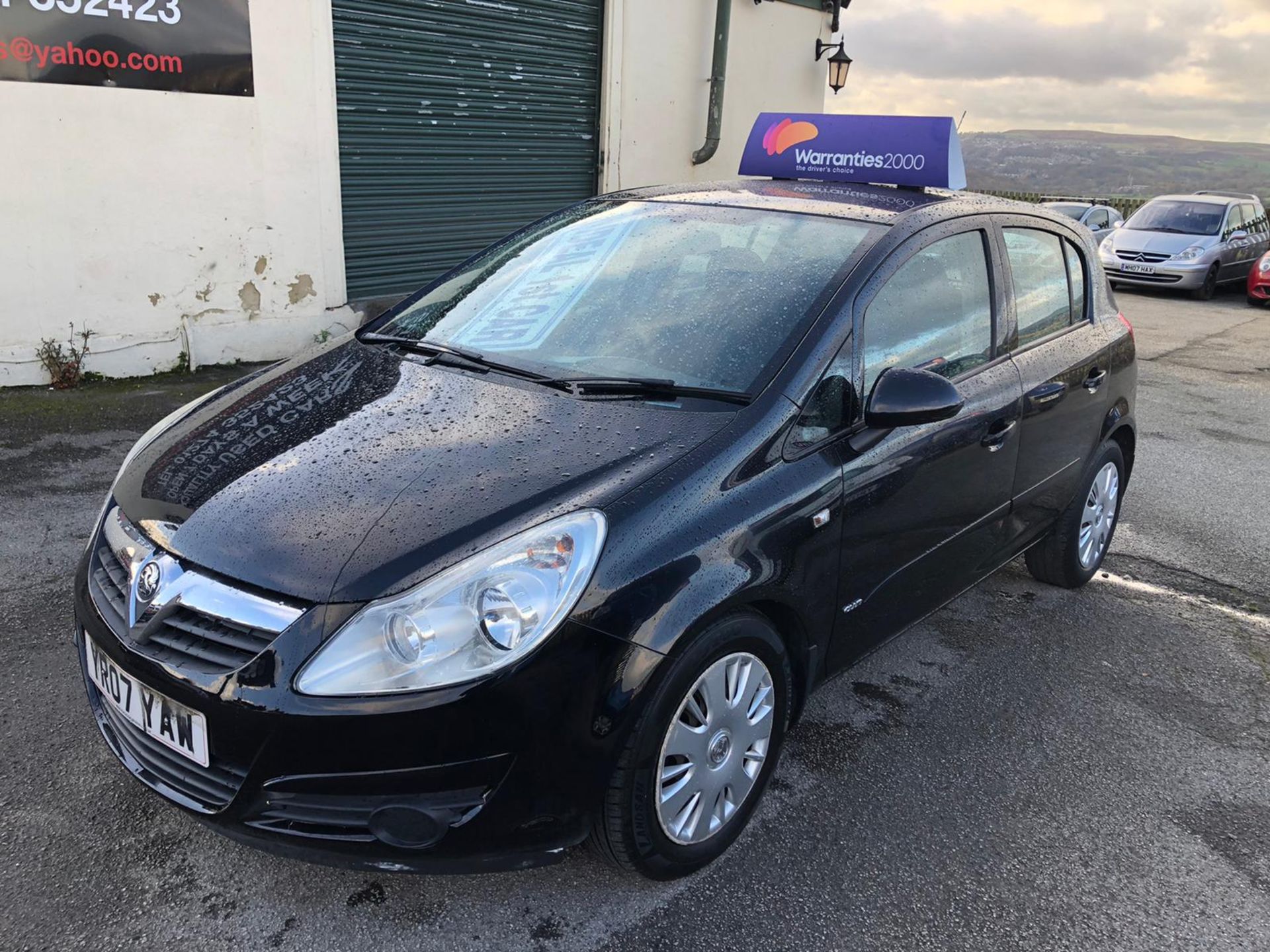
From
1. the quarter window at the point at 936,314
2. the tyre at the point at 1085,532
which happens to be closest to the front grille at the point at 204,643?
the quarter window at the point at 936,314

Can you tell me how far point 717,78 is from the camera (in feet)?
32.6

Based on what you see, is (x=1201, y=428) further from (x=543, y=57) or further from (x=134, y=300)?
(x=134, y=300)

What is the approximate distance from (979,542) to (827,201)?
1241 millimetres

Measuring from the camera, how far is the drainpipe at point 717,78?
9828 mm

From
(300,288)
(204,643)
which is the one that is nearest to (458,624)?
(204,643)

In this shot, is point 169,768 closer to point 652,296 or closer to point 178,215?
point 652,296

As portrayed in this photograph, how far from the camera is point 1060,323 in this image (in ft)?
12.5

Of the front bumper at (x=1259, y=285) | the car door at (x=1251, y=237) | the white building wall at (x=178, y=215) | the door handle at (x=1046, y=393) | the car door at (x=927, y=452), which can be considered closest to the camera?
the car door at (x=927, y=452)

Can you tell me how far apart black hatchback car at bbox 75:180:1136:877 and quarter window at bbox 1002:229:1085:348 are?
1.5 inches

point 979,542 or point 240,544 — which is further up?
point 240,544

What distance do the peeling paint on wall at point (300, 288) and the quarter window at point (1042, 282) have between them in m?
5.37

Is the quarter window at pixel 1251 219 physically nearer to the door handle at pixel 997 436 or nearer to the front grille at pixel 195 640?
the door handle at pixel 997 436

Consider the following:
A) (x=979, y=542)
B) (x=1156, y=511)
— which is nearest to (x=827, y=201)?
(x=979, y=542)

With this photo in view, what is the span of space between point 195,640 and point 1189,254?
16230 millimetres
